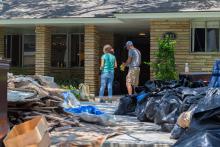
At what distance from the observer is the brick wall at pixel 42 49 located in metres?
17.4

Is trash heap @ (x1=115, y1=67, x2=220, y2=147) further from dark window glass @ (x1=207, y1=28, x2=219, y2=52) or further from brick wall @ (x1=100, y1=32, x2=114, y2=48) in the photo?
brick wall @ (x1=100, y1=32, x2=114, y2=48)

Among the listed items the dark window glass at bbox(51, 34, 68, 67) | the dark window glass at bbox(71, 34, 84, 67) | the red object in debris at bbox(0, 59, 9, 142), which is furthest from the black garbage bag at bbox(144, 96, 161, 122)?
the dark window glass at bbox(51, 34, 68, 67)

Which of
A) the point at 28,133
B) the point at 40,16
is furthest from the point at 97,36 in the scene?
the point at 28,133

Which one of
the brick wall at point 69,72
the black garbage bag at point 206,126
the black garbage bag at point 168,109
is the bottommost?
the brick wall at point 69,72

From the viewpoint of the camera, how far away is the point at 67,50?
19359 millimetres

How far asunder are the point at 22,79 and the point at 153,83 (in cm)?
296

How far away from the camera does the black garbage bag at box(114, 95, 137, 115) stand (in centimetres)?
984

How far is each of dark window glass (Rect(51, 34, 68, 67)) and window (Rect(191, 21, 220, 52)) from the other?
19.7ft

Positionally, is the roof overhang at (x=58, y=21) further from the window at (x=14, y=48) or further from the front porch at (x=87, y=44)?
the window at (x=14, y=48)

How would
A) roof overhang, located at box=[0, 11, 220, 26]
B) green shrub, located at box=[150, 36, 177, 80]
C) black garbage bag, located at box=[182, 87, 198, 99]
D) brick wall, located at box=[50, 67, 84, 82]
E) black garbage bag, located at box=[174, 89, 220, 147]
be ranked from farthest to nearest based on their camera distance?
brick wall, located at box=[50, 67, 84, 82] → green shrub, located at box=[150, 36, 177, 80] → roof overhang, located at box=[0, 11, 220, 26] → black garbage bag, located at box=[182, 87, 198, 99] → black garbage bag, located at box=[174, 89, 220, 147]

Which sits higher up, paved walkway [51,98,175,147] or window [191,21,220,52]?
window [191,21,220,52]

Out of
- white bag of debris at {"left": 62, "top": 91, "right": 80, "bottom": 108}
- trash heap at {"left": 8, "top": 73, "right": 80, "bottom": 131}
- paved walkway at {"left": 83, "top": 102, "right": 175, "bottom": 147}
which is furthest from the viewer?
white bag of debris at {"left": 62, "top": 91, "right": 80, "bottom": 108}

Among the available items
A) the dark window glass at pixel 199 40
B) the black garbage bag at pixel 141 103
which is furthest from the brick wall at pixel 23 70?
the black garbage bag at pixel 141 103

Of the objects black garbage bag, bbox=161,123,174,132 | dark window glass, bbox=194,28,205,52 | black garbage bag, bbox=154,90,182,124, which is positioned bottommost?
black garbage bag, bbox=161,123,174,132
